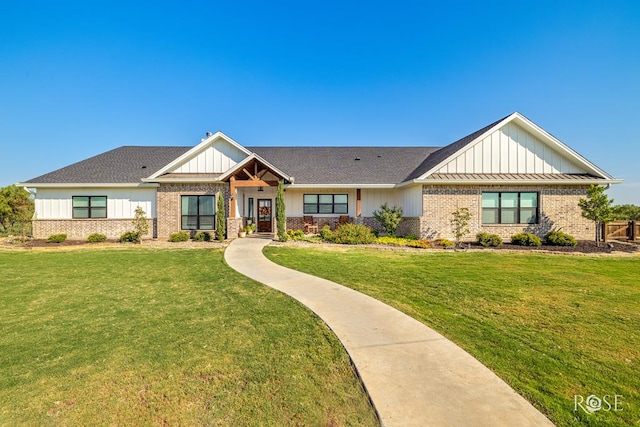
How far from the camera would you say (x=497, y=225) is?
1641 cm


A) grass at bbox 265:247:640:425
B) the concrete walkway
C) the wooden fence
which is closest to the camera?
the concrete walkway

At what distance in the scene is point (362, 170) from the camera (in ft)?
70.0

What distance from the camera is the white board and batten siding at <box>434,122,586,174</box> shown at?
1641cm

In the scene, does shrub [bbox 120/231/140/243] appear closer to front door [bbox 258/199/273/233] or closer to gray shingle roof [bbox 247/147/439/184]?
front door [bbox 258/199/273/233]

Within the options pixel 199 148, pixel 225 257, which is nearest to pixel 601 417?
pixel 225 257

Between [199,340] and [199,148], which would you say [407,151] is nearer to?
[199,148]

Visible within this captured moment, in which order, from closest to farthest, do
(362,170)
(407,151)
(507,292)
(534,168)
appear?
1. (507,292)
2. (534,168)
3. (362,170)
4. (407,151)

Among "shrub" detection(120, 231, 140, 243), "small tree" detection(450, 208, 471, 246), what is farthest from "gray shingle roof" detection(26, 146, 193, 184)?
"small tree" detection(450, 208, 471, 246)

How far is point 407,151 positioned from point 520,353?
2169cm

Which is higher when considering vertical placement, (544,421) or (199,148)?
(199,148)

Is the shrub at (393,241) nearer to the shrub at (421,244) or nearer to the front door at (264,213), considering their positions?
the shrub at (421,244)

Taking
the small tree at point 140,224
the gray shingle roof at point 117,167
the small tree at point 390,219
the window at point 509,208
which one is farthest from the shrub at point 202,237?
the window at point 509,208

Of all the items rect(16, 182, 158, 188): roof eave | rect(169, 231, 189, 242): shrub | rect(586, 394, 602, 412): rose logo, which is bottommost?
rect(586, 394, 602, 412): rose logo

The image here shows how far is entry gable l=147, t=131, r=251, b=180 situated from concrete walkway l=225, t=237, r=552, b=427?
13926 millimetres
